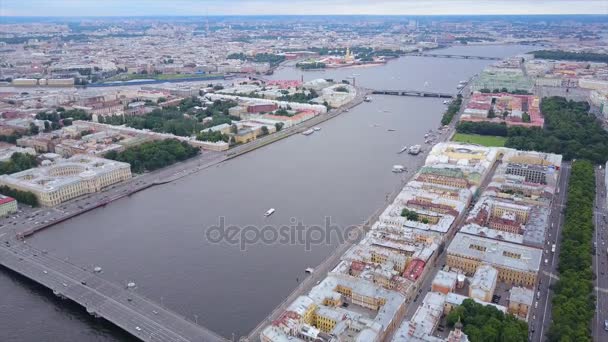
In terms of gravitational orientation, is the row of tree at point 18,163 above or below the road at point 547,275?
above

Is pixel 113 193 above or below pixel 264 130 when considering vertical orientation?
below

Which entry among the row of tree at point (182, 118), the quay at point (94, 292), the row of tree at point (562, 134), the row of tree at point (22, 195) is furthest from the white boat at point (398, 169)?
the row of tree at point (22, 195)

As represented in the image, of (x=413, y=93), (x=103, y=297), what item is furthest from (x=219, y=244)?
(x=413, y=93)

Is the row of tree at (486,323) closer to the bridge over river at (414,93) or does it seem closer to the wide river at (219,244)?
the wide river at (219,244)

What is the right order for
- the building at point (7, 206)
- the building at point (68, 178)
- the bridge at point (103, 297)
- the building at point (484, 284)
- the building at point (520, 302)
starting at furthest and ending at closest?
the building at point (68, 178) < the building at point (7, 206) < the building at point (484, 284) < the building at point (520, 302) < the bridge at point (103, 297)

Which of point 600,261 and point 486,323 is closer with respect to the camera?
point 486,323

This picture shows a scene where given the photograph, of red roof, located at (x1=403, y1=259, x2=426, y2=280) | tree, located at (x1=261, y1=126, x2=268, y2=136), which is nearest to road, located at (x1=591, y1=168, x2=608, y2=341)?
red roof, located at (x1=403, y1=259, x2=426, y2=280)

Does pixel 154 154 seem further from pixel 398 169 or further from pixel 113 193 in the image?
pixel 398 169
